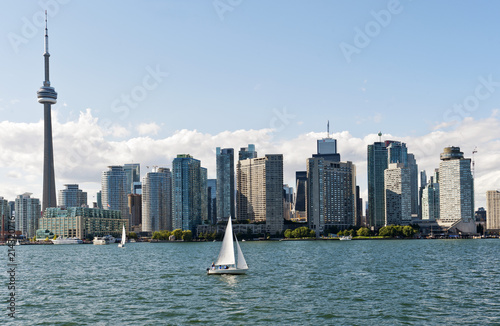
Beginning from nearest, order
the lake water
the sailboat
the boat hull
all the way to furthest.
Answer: the lake water, the boat hull, the sailboat

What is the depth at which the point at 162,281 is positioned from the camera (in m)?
101

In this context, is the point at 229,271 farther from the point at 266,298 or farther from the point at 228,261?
the point at 266,298

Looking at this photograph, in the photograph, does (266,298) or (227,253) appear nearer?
(266,298)

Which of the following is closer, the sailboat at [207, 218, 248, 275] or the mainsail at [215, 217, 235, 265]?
the sailboat at [207, 218, 248, 275]

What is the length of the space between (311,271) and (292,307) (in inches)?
1877

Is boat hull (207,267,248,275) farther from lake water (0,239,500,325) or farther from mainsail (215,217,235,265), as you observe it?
lake water (0,239,500,325)

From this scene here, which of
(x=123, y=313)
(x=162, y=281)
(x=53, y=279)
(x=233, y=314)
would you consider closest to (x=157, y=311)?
(x=123, y=313)

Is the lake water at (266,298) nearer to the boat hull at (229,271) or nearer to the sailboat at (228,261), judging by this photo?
the boat hull at (229,271)

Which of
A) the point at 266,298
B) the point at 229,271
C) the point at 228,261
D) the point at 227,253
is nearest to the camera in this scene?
the point at 266,298

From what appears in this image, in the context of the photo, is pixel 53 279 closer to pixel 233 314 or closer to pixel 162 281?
pixel 162 281

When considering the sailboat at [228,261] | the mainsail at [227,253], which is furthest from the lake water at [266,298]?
the mainsail at [227,253]

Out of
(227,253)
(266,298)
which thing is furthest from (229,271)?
(266,298)

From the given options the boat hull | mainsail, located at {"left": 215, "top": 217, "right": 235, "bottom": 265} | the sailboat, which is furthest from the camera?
mainsail, located at {"left": 215, "top": 217, "right": 235, "bottom": 265}

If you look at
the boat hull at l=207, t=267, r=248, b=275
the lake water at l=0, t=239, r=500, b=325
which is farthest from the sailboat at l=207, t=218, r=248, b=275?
the lake water at l=0, t=239, r=500, b=325
